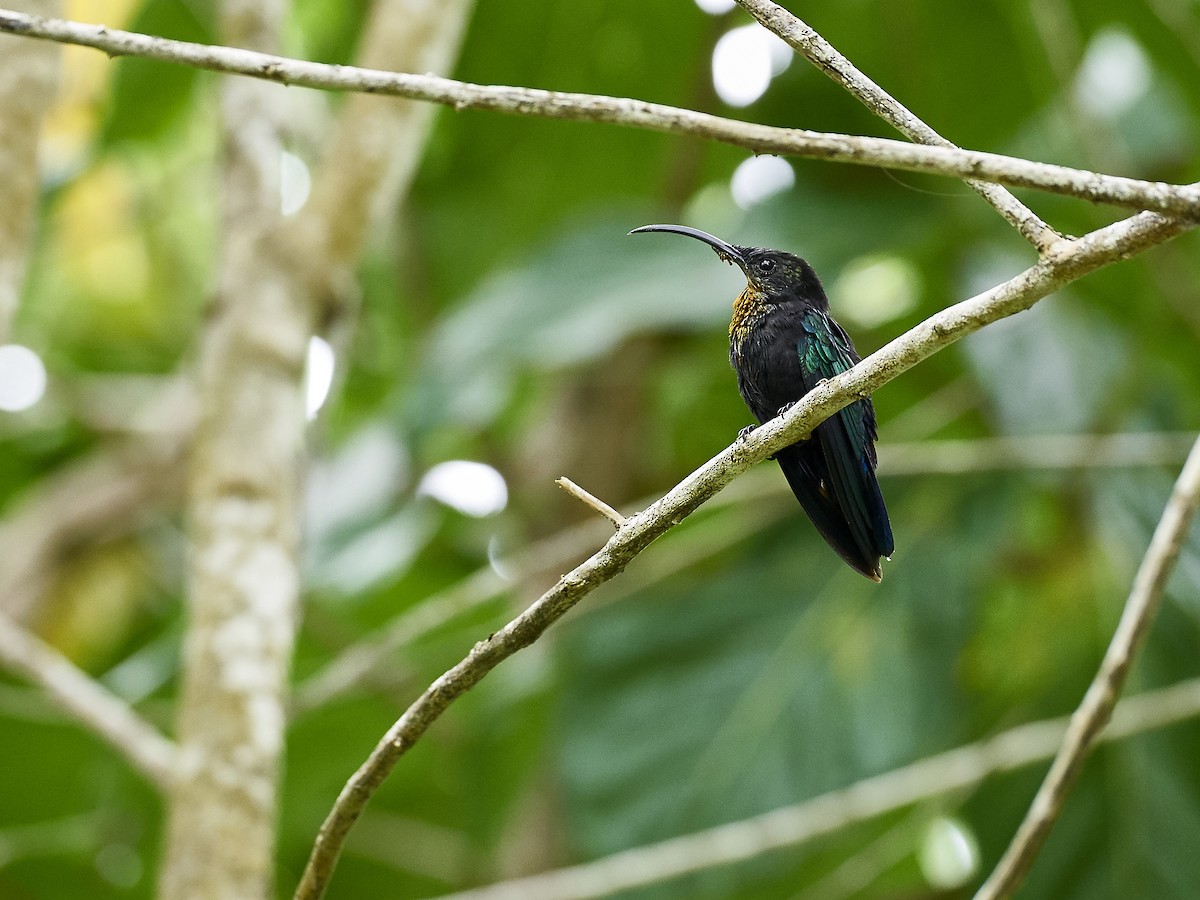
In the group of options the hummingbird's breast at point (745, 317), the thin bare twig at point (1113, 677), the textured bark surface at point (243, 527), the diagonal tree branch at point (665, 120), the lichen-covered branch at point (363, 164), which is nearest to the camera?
the diagonal tree branch at point (665, 120)

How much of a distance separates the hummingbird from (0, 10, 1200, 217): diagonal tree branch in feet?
0.90

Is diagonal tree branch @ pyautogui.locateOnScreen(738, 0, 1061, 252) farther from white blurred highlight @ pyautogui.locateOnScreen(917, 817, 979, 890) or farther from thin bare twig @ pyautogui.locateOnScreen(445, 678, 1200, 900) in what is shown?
→ white blurred highlight @ pyautogui.locateOnScreen(917, 817, 979, 890)

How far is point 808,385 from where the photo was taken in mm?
1457

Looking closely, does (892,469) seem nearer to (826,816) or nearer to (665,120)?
(826,816)

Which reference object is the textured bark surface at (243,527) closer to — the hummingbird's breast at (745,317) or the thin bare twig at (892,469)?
the thin bare twig at (892,469)

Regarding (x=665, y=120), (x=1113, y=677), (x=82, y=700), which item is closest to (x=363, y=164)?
(x=82, y=700)

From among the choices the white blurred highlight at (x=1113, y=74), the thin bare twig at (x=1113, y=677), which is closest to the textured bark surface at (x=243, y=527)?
the thin bare twig at (x=1113, y=677)

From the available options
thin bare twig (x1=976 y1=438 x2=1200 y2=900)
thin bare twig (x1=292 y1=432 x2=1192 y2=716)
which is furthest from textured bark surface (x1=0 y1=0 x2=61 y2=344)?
thin bare twig (x1=976 y1=438 x2=1200 y2=900)

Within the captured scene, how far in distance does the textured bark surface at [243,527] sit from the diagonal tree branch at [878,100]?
176 cm

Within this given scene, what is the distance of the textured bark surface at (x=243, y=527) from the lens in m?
2.44

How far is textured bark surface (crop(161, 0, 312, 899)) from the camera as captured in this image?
8.01ft

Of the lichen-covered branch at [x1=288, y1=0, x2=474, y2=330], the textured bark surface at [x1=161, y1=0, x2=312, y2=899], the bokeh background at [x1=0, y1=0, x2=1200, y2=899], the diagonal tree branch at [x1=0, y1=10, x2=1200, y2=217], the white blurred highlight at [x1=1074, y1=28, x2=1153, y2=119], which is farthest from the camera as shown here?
the white blurred highlight at [x1=1074, y1=28, x2=1153, y2=119]

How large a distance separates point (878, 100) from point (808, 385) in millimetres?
393

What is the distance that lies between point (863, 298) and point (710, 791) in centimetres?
225
